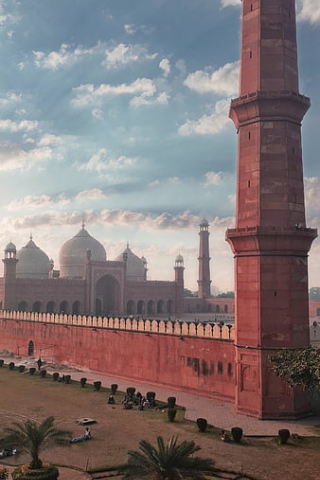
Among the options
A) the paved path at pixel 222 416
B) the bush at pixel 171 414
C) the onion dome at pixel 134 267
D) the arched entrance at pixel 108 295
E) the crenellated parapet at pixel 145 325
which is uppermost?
the onion dome at pixel 134 267

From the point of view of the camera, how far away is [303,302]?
74.3 feet

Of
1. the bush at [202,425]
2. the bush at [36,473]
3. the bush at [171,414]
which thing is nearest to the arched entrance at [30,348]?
the bush at [171,414]

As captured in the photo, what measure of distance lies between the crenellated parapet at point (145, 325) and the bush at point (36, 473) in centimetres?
1241

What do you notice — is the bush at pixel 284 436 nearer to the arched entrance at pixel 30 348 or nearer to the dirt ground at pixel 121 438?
the dirt ground at pixel 121 438

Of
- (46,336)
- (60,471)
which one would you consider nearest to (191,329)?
(60,471)

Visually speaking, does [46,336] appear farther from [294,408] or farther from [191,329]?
[294,408]

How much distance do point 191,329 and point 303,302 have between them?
714 centimetres

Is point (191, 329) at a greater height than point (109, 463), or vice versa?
point (191, 329)

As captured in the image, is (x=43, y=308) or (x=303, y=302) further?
(x=43, y=308)

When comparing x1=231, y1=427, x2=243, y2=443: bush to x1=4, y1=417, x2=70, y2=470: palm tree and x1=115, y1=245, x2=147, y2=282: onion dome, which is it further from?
x1=115, y1=245, x2=147, y2=282: onion dome

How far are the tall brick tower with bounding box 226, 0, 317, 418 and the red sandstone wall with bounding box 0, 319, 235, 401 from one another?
2.70 metres

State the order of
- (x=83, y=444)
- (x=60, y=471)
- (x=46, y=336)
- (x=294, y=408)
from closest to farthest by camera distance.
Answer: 1. (x=60, y=471)
2. (x=83, y=444)
3. (x=294, y=408)
4. (x=46, y=336)

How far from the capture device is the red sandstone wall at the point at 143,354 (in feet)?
83.3

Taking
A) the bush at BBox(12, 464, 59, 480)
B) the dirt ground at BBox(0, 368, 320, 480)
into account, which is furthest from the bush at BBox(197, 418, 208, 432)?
the bush at BBox(12, 464, 59, 480)
